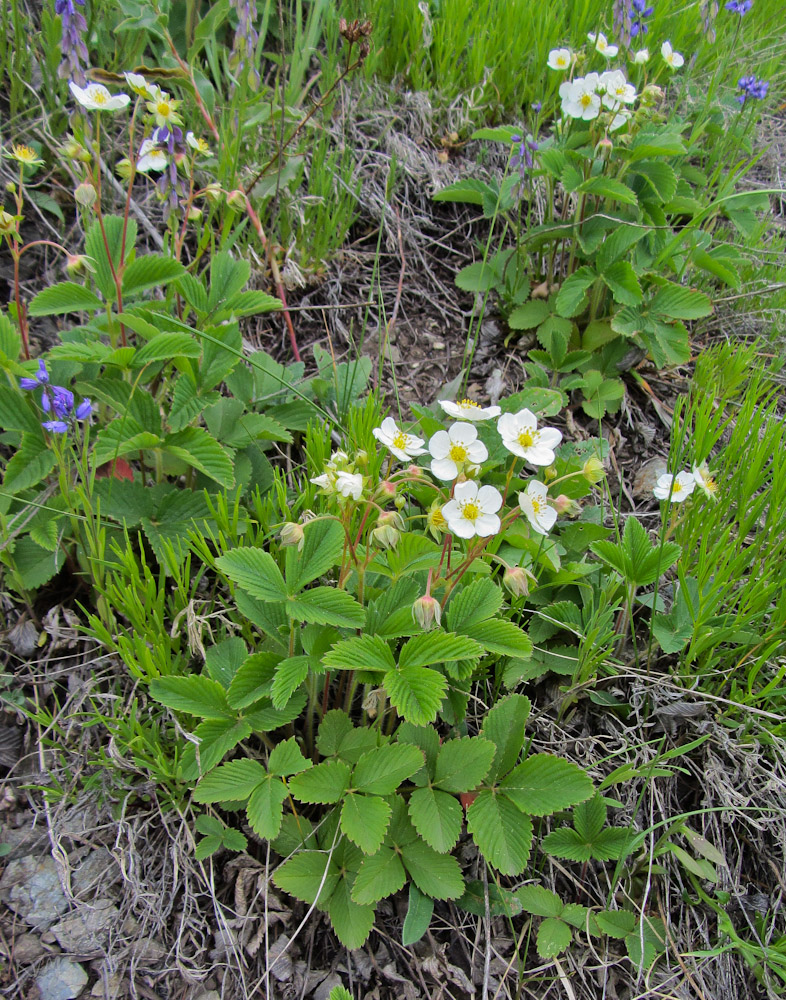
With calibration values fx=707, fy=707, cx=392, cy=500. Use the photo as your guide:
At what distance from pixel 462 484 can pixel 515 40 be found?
2.58 metres

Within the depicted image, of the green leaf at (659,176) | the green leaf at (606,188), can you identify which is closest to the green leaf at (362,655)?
the green leaf at (606,188)

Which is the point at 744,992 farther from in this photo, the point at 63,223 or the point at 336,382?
the point at 63,223

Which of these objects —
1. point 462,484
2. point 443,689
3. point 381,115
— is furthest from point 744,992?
point 381,115

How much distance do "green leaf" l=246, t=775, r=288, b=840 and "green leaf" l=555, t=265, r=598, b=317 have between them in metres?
1.74

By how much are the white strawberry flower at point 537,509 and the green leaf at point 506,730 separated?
0.40 meters

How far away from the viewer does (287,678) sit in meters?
1.36

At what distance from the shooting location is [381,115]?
3041 millimetres

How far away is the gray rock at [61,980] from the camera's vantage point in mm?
1457

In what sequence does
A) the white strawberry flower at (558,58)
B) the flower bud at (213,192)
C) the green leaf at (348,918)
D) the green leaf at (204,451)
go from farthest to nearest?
1. the white strawberry flower at (558,58)
2. the flower bud at (213,192)
3. the green leaf at (204,451)
4. the green leaf at (348,918)

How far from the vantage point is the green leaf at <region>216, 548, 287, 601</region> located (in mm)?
1400

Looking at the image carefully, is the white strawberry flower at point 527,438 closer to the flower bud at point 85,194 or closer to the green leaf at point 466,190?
the flower bud at point 85,194

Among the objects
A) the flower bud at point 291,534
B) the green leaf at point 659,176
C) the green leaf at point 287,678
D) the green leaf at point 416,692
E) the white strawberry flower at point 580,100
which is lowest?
the green leaf at point 287,678

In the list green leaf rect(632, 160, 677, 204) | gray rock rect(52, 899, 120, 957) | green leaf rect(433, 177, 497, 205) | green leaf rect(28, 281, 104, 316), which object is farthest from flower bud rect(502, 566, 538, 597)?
green leaf rect(433, 177, 497, 205)

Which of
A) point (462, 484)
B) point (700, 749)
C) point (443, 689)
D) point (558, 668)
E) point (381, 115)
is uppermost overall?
point (381, 115)
